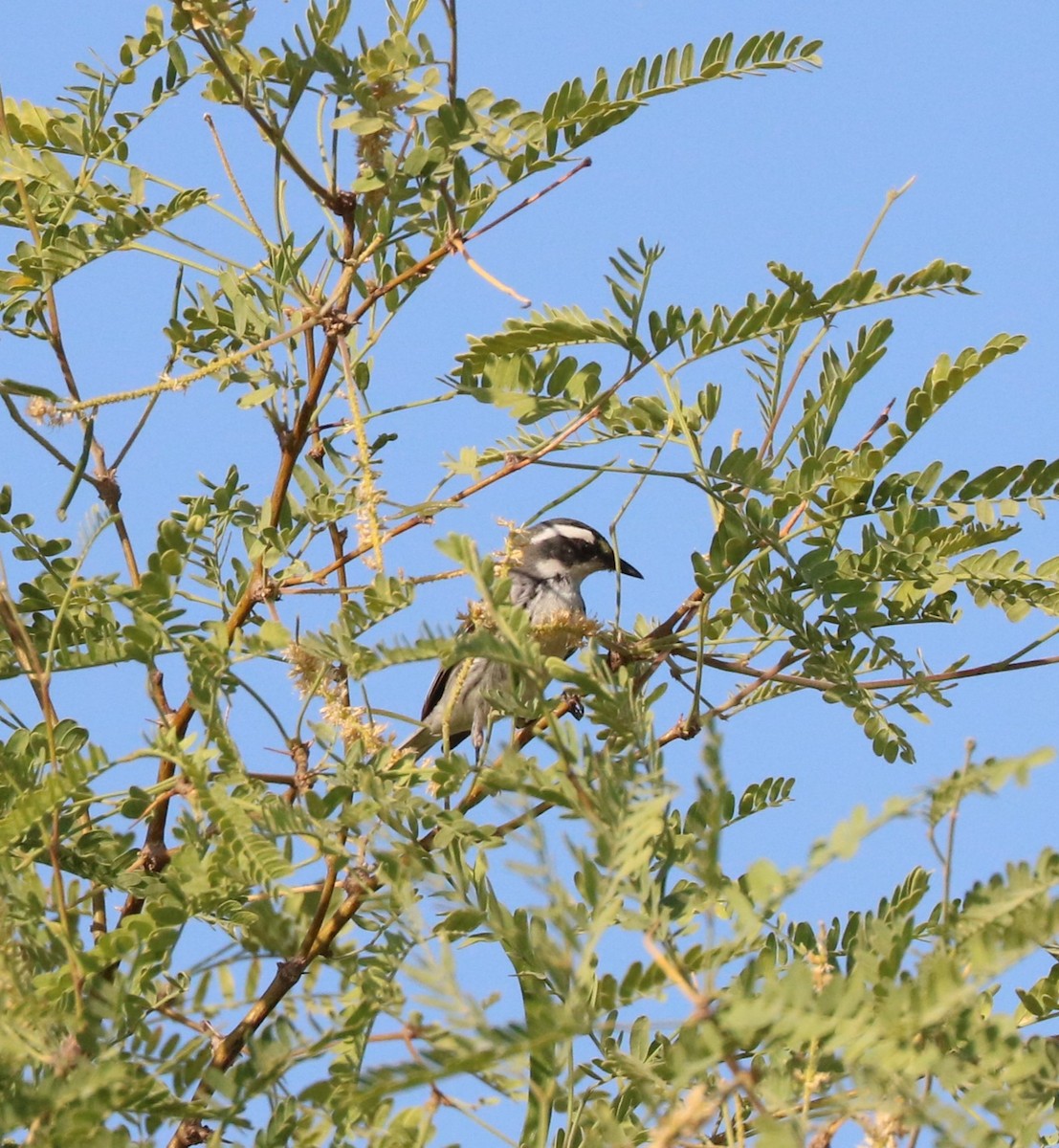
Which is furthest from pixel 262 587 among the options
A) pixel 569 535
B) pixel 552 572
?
pixel 569 535

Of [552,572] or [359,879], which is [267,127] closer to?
[359,879]

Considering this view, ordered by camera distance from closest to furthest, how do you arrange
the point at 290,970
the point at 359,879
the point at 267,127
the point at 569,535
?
the point at 359,879, the point at 290,970, the point at 267,127, the point at 569,535

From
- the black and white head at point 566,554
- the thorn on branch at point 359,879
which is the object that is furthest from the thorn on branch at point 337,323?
the black and white head at point 566,554

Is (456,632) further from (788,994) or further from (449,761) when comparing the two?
(788,994)

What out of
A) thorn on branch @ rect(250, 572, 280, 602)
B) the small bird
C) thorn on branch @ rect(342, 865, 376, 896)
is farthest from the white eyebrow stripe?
thorn on branch @ rect(342, 865, 376, 896)

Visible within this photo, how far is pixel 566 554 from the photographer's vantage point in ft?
24.4

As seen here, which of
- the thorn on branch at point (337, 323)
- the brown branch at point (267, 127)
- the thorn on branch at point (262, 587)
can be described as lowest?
the thorn on branch at point (262, 587)

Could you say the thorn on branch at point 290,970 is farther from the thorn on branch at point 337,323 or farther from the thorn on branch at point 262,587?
the thorn on branch at point 337,323

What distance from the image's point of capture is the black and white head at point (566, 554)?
7.37 m

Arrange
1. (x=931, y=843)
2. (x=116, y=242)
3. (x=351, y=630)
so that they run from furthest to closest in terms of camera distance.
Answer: (x=116, y=242) < (x=351, y=630) < (x=931, y=843)

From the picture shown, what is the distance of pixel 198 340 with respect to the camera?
340cm

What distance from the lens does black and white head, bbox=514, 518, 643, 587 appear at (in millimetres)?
7371

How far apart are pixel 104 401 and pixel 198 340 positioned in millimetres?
579

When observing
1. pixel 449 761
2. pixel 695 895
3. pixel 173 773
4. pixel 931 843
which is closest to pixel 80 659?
pixel 173 773
